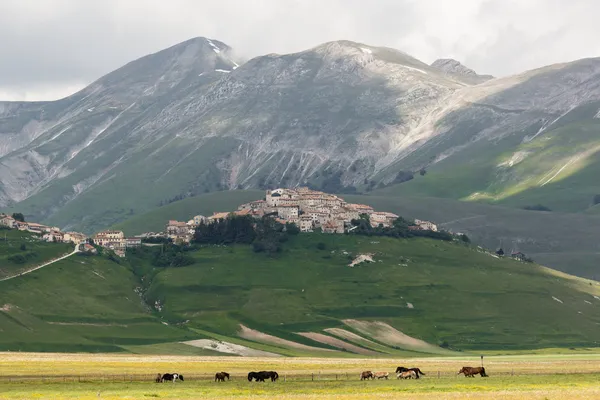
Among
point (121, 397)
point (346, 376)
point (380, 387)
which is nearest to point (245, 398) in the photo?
point (121, 397)

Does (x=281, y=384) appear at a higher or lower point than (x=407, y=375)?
lower

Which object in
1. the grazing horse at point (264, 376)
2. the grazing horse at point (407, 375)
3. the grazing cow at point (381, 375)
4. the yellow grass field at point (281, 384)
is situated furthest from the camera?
→ the grazing horse at point (407, 375)

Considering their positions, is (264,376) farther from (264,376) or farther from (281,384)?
(281,384)

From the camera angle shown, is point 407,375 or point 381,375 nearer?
point 381,375

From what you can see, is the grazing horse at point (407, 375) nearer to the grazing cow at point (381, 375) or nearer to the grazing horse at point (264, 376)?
the grazing cow at point (381, 375)

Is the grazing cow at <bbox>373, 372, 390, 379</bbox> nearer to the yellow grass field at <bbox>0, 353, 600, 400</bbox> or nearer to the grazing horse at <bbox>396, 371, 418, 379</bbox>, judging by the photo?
the grazing horse at <bbox>396, 371, 418, 379</bbox>

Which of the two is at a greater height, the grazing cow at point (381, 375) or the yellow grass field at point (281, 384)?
the grazing cow at point (381, 375)

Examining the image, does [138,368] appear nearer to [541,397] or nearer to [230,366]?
[230,366]

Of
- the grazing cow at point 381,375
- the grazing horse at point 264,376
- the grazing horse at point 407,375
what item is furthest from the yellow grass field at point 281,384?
the grazing cow at point 381,375

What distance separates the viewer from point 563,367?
15362 centimetres

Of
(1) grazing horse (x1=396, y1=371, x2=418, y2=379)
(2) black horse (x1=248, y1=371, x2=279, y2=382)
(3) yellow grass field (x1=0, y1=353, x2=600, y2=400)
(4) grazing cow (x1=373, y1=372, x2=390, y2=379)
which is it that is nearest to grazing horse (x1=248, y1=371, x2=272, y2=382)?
(2) black horse (x1=248, y1=371, x2=279, y2=382)

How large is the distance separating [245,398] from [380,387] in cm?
2151

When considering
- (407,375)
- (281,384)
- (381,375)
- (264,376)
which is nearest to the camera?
(281,384)

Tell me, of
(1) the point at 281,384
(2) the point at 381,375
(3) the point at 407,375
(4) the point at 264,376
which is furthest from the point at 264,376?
(3) the point at 407,375
